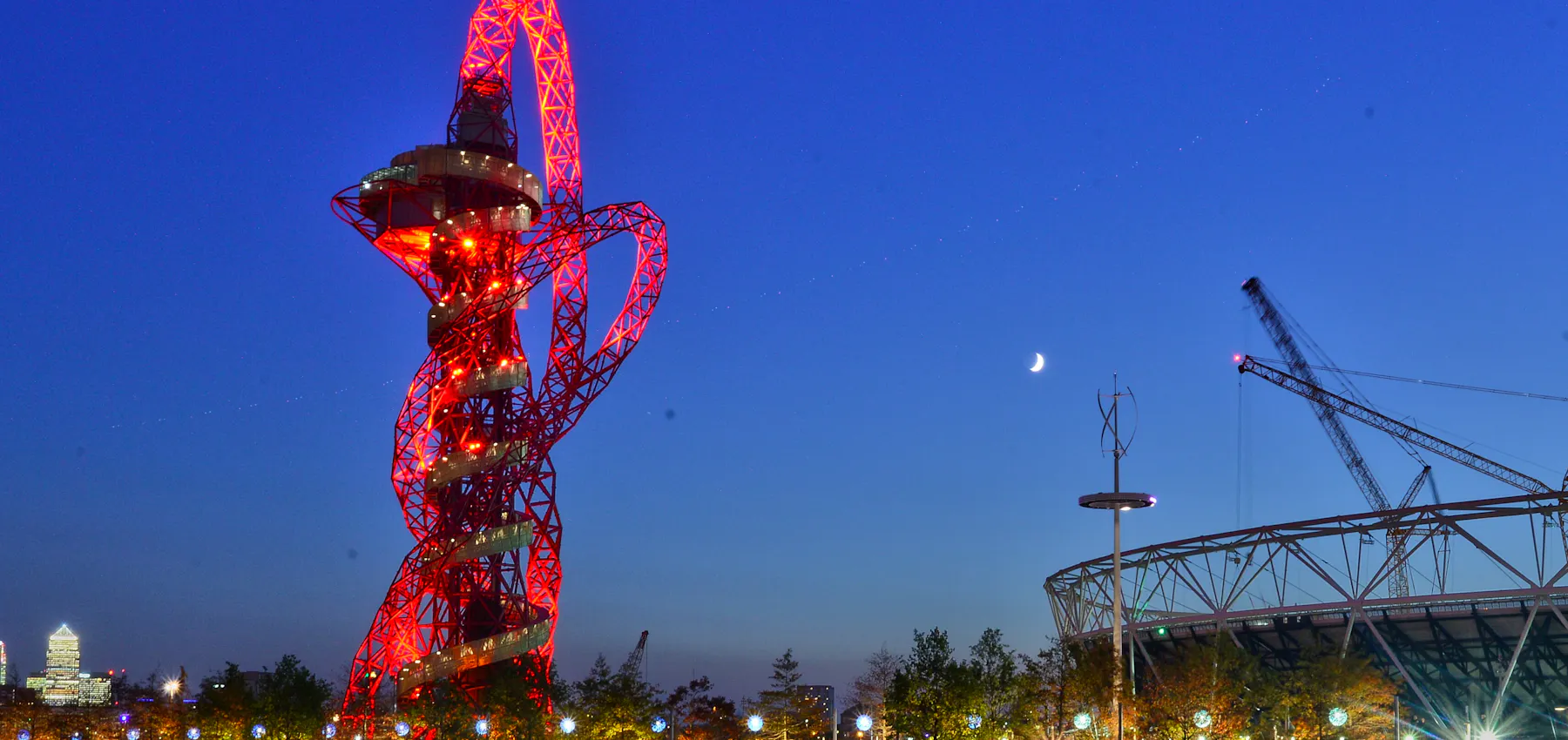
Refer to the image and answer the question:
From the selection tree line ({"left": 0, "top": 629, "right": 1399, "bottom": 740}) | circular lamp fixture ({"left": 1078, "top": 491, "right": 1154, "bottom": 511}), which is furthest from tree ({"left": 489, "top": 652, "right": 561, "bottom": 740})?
circular lamp fixture ({"left": 1078, "top": 491, "right": 1154, "bottom": 511})

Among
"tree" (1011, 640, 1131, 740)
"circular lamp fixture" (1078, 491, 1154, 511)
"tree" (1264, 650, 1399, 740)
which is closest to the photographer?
"circular lamp fixture" (1078, 491, 1154, 511)

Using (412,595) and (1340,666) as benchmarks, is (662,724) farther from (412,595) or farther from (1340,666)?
(1340,666)

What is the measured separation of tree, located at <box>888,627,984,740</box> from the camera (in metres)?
64.6

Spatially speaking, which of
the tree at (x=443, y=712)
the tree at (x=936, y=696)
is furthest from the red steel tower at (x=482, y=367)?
the tree at (x=936, y=696)

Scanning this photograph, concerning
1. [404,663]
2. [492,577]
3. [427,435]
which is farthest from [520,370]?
[404,663]

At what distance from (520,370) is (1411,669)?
60904 mm

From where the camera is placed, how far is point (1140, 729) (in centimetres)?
7381

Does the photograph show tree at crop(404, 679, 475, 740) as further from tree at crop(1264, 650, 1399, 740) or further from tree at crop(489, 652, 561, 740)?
tree at crop(1264, 650, 1399, 740)

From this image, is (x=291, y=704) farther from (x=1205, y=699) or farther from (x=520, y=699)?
(x=1205, y=699)

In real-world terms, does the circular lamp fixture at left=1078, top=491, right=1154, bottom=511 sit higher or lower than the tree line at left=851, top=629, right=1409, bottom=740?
higher

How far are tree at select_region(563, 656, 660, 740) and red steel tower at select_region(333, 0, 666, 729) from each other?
3982mm

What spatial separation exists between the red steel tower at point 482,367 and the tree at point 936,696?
20.4 metres

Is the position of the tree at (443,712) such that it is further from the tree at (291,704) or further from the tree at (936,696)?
the tree at (936,696)

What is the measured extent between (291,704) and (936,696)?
3661 centimetres
